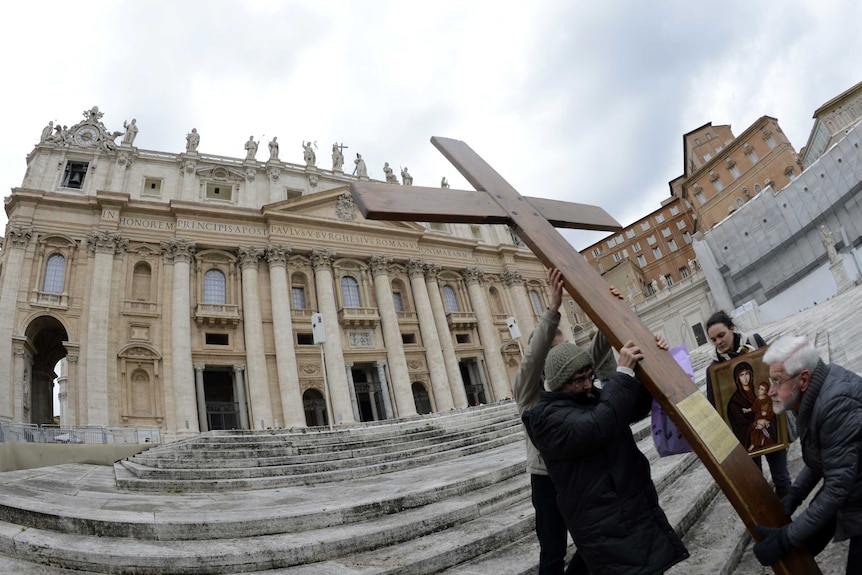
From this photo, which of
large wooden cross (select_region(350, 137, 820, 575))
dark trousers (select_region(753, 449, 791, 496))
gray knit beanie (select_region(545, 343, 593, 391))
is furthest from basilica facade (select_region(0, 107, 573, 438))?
gray knit beanie (select_region(545, 343, 593, 391))

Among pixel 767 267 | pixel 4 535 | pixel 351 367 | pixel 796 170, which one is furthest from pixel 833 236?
pixel 4 535

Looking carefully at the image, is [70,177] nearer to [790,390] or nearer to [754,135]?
[790,390]

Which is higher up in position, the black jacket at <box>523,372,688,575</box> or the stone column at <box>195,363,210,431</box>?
the stone column at <box>195,363,210,431</box>

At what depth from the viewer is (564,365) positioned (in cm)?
225

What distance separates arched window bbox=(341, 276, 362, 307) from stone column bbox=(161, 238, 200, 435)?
825cm

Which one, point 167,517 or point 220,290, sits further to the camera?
point 220,290

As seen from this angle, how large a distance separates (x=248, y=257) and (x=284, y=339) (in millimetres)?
5097

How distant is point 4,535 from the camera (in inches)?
147

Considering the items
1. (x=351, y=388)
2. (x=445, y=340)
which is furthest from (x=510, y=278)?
(x=351, y=388)

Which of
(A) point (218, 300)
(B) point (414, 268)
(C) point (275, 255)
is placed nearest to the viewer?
(A) point (218, 300)

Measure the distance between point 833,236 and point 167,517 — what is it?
136ft

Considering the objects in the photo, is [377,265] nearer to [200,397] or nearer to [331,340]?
[331,340]

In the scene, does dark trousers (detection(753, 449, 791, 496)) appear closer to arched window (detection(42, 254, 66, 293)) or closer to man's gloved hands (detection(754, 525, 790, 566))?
man's gloved hands (detection(754, 525, 790, 566))

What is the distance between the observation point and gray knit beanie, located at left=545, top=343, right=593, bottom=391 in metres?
2.23
